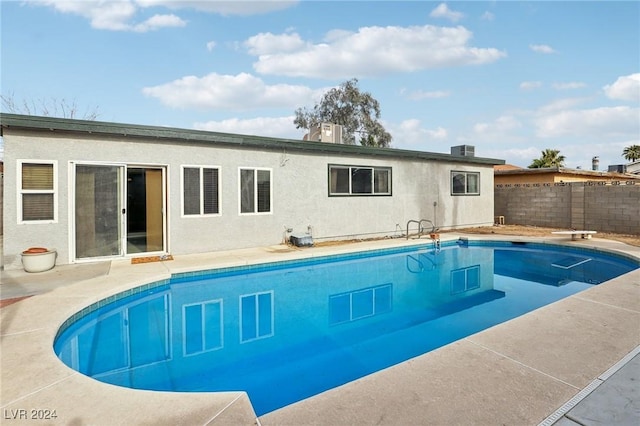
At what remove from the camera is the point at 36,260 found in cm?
629

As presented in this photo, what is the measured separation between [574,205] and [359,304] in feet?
37.8

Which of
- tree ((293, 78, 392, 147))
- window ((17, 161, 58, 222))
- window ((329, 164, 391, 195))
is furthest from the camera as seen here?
tree ((293, 78, 392, 147))

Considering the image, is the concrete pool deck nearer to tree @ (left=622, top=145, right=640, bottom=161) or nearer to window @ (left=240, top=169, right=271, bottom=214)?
window @ (left=240, top=169, right=271, bottom=214)

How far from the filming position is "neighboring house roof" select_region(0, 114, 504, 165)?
20.9 ft

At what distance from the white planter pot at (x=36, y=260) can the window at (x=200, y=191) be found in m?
2.67

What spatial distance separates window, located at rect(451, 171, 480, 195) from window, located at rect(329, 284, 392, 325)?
26.0 feet

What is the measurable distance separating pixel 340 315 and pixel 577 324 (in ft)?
9.90

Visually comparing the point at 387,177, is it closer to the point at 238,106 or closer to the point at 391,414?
the point at 391,414

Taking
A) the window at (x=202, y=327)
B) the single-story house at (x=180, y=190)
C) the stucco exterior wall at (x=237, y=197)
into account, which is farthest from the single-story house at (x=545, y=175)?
the window at (x=202, y=327)

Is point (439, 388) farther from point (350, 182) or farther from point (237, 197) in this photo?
point (350, 182)

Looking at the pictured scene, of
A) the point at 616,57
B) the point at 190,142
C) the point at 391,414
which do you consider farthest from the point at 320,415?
the point at 616,57

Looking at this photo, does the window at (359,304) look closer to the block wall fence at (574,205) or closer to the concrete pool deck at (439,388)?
the concrete pool deck at (439,388)

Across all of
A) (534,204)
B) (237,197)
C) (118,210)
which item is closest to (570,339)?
(237,197)

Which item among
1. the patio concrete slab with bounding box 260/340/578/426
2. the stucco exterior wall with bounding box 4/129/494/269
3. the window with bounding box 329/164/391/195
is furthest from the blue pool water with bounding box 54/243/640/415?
the window with bounding box 329/164/391/195
